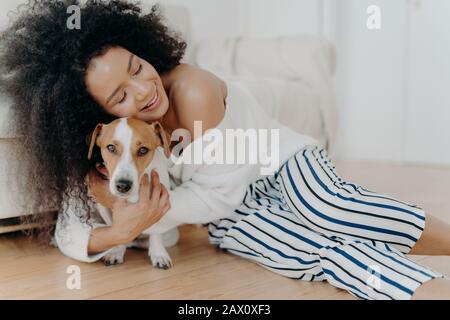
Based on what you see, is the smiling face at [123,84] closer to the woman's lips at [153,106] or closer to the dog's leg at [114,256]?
the woman's lips at [153,106]

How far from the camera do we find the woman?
102 centimetres

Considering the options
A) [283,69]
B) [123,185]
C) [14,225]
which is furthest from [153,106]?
[283,69]

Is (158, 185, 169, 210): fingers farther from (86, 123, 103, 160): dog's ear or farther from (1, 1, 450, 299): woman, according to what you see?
(86, 123, 103, 160): dog's ear

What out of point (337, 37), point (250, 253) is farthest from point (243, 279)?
point (337, 37)

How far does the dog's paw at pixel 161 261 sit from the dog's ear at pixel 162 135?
23cm

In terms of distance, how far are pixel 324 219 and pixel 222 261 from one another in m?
0.26

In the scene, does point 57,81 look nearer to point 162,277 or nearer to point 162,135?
point 162,135

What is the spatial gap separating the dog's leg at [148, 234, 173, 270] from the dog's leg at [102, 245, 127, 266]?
64 mm

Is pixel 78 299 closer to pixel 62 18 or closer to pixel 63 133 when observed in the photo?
pixel 63 133

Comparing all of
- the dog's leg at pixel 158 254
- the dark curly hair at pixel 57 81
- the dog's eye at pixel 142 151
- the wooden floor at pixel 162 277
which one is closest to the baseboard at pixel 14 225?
the wooden floor at pixel 162 277

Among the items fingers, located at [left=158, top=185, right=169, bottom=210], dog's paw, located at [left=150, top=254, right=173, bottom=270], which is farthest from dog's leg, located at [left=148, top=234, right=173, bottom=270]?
fingers, located at [left=158, top=185, right=169, bottom=210]

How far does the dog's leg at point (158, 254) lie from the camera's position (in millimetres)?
1146

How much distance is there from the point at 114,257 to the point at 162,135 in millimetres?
302

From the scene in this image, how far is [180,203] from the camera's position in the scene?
1.16 meters
